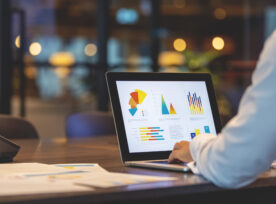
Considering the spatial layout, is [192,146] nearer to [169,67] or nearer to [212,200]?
[212,200]

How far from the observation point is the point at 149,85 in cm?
190

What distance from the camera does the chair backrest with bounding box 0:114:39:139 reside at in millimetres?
3088

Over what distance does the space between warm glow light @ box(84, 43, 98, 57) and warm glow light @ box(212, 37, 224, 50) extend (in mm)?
1852

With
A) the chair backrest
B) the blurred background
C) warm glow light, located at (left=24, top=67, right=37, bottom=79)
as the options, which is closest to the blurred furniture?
the chair backrest

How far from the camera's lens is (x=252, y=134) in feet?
4.23

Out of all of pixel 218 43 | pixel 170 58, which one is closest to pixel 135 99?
pixel 170 58

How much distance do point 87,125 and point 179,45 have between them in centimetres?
378

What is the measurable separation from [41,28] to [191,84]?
4373 mm

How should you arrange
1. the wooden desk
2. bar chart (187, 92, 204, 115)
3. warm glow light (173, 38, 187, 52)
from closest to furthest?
the wooden desk
bar chart (187, 92, 204, 115)
warm glow light (173, 38, 187, 52)

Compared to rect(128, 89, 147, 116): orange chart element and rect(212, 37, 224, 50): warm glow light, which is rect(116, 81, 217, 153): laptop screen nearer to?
rect(128, 89, 147, 116): orange chart element

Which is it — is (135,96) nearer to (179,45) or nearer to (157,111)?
(157,111)

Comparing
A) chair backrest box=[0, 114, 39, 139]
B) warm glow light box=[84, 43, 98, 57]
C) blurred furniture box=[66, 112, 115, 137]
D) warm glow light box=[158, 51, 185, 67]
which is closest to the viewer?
chair backrest box=[0, 114, 39, 139]

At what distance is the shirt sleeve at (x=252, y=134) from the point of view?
128 centimetres

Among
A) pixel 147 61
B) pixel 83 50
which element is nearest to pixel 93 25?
pixel 83 50
